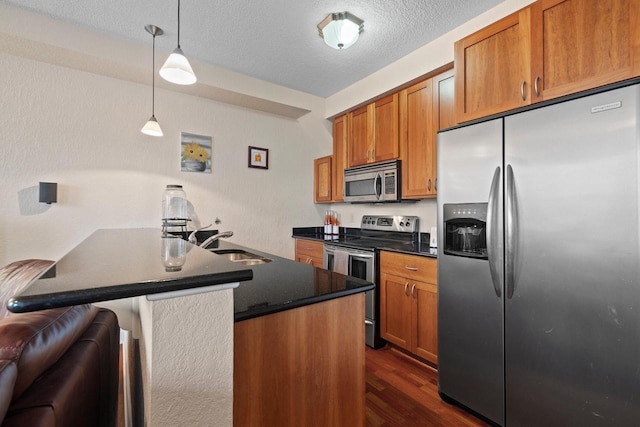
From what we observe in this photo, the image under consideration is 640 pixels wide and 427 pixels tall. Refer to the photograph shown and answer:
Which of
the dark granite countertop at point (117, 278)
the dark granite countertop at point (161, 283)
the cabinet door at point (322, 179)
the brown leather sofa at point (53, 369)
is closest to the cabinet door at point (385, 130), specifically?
the cabinet door at point (322, 179)

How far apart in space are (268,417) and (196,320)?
1.53ft

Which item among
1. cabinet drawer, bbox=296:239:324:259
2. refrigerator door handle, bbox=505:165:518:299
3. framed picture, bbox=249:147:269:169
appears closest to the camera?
refrigerator door handle, bbox=505:165:518:299

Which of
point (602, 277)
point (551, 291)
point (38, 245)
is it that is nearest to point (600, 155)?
point (602, 277)

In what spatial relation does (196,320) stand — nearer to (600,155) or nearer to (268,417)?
(268,417)

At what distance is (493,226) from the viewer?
1.57 meters

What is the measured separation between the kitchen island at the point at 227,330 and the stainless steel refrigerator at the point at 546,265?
2.99 feet

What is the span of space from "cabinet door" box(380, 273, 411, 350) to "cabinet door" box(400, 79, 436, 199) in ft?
2.56

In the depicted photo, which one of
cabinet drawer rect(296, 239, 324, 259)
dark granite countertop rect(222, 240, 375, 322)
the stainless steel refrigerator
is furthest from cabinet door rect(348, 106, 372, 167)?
dark granite countertop rect(222, 240, 375, 322)

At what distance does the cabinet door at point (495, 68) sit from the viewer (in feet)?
5.22

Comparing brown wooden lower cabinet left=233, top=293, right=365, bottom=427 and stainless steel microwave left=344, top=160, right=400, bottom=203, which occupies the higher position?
stainless steel microwave left=344, top=160, right=400, bottom=203

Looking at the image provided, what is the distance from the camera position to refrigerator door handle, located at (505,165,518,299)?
4.89 ft

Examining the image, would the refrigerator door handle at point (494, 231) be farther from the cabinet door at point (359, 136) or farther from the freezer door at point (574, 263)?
the cabinet door at point (359, 136)

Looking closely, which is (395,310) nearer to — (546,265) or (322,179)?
(546,265)

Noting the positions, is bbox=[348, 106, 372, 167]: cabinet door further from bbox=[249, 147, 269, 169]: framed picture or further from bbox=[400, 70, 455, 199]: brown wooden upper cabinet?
bbox=[249, 147, 269, 169]: framed picture
